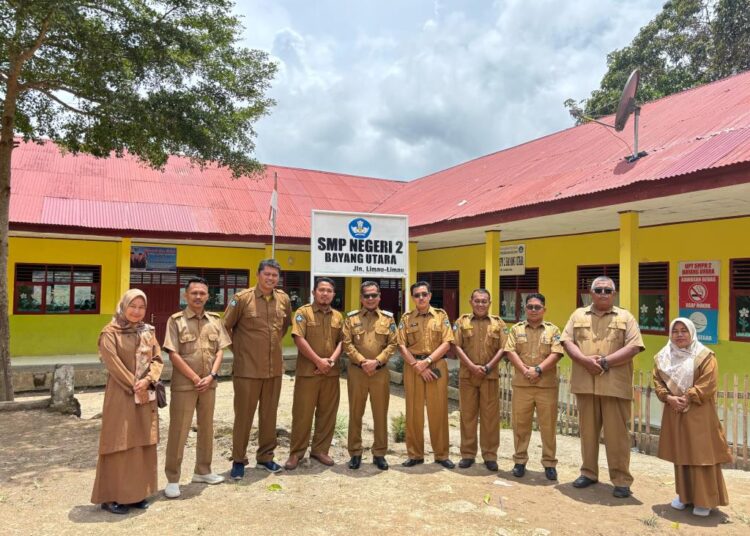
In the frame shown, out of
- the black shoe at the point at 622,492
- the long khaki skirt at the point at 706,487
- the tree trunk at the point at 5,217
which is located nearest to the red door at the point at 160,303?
the tree trunk at the point at 5,217

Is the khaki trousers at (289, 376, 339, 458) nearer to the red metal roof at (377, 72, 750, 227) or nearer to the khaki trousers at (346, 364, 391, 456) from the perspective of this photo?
the khaki trousers at (346, 364, 391, 456)

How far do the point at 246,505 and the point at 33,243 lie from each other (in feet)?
33.2

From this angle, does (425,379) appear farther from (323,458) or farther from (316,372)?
(323,458)

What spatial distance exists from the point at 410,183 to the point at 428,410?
13.0 meters

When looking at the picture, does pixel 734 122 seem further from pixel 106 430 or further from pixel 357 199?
pixel 357 199

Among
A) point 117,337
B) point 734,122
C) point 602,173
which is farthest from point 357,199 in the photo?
point 117,337

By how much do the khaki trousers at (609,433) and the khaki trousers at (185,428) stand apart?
295 centimetres

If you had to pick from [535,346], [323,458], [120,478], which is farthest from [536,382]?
[120,478]

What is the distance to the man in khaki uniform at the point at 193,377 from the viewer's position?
167 inches

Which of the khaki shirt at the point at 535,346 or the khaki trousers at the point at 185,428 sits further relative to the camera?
the khaki shirt at the point at 535,346

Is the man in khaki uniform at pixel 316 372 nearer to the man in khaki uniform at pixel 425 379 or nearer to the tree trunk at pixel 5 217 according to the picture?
the man in khaki uniform at pixel 425 379

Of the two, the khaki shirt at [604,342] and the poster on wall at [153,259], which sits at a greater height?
the poster on wall at [153,259]

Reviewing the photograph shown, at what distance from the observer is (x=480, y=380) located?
4.95 metres

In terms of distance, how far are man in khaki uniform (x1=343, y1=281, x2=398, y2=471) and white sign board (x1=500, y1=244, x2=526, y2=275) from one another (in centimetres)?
696
